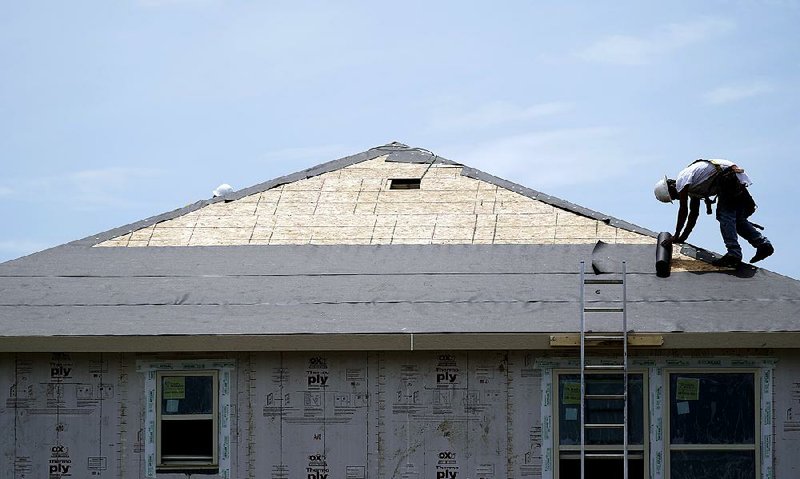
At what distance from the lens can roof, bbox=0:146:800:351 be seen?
11953 mm

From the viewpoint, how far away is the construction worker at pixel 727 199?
13.8 metres

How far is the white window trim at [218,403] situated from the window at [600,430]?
333 cm

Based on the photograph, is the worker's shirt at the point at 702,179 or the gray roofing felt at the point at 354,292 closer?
the gray roofing felt at the point at 354,292

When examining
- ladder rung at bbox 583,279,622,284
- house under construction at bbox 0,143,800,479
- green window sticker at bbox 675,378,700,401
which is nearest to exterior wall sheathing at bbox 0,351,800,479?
house under construction at bbox 0,143,800,479

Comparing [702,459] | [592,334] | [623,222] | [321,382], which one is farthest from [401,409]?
[623,222]

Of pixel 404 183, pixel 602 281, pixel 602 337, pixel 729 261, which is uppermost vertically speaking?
pixel 404 183

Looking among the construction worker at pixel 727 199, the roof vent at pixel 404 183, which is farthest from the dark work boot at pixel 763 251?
the roof vent at pixel 404 183

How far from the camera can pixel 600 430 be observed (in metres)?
12.1

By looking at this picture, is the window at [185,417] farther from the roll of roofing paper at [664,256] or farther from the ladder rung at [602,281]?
the roll of roofing paper at [664,256]

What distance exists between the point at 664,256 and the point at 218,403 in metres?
5.16

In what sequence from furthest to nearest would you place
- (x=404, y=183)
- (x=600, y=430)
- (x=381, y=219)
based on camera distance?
(x=404, y=183) < (x=381, y=219) < (x=600, y=430)

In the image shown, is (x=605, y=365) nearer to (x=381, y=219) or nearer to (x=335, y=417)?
(x=335, y=417)

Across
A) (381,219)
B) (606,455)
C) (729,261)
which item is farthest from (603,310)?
(381,219)

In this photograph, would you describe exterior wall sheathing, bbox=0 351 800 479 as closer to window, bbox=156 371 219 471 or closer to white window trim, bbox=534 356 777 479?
white window trim, bbox=534 356 777 479
